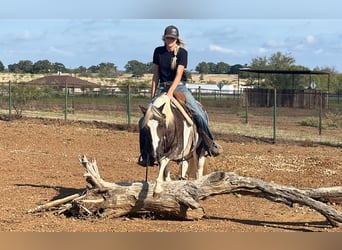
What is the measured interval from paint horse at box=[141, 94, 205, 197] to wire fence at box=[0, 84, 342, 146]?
1372cm

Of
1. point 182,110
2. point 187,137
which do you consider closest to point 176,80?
point 182,110

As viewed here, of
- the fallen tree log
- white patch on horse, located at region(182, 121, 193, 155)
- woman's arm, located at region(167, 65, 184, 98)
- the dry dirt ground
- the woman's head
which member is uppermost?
the woman's head

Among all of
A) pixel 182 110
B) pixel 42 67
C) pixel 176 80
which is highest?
pixel 42 67

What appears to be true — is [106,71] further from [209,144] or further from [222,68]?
[209,144]

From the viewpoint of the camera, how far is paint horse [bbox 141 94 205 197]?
592 centimetres

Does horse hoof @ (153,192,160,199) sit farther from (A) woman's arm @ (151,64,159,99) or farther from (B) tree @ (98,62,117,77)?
(B) tree @ (98,62,117,77)

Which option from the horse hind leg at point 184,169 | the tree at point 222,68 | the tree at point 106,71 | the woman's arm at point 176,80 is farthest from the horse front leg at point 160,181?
the tree at point 106,71

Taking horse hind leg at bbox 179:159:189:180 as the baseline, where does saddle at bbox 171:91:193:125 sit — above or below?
above

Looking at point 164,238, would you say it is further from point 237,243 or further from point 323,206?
point 323,206

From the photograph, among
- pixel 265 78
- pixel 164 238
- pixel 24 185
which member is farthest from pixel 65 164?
pixel 265 78

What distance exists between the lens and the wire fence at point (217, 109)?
24.9 m

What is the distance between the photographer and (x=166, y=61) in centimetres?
660

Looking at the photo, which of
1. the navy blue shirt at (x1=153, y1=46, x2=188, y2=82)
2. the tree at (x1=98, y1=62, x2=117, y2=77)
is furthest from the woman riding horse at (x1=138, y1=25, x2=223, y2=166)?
the tree at (x1=98, y1=62, x2=117, y2=77)

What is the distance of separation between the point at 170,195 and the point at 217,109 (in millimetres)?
30354
